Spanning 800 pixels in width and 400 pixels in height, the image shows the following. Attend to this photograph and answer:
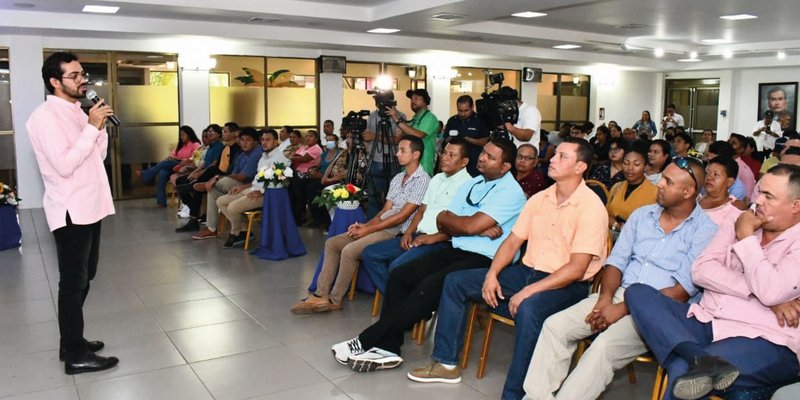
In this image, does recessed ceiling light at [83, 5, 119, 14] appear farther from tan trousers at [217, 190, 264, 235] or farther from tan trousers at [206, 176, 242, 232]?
tan trousers at [217, 190, 264, 235]

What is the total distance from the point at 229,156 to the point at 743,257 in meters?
6.31

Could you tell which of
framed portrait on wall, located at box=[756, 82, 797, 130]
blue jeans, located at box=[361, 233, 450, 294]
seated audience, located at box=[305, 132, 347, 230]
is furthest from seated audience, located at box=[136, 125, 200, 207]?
framed portrait on wall, located at box=[756, 82, 797, 130]

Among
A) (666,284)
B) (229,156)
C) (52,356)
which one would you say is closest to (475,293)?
(666,284)

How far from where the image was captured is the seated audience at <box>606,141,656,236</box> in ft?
14.8

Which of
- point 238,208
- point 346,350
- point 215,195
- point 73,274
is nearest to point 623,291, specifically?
point 346,350

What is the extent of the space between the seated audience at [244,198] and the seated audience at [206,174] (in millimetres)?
594

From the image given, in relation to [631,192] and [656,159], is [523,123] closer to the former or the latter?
[656,159]

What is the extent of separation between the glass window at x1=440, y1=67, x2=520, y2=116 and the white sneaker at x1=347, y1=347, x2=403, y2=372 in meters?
10.7

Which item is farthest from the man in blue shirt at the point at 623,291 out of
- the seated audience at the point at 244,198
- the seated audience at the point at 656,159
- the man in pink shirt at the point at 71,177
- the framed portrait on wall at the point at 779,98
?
the framed portrait on wall at the point at 779,98

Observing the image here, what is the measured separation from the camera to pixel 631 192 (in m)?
4.66

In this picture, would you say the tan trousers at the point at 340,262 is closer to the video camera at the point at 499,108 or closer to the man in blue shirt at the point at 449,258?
the man in blue shirt at the point at 449,258

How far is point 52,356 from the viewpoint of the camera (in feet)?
12.8

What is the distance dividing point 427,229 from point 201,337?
5.19ft

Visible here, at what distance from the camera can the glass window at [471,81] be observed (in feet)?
47.0
